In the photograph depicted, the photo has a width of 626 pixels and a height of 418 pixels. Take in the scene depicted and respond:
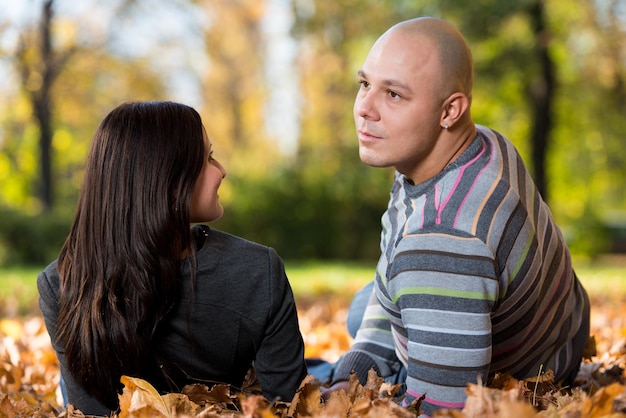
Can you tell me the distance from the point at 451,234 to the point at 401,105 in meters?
0.46

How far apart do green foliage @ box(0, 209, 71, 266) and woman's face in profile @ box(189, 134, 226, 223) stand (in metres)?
11.2

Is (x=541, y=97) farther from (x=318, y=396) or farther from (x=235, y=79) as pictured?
(x=235, y=79)

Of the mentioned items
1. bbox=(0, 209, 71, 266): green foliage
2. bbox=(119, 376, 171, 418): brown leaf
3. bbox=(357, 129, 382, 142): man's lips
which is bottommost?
bbox=(0, 209, 71, 266): green foliage

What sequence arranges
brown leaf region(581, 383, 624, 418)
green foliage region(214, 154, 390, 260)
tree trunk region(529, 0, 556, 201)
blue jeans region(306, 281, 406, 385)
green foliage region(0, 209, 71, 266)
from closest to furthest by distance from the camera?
brown leaf region(581, 383, 624, 418)
blue jeans region(306, 281, 406, 385)
green foliage region(0, 209, 71, 266)
green foliage region(214, 154, 390, 260)
tree trunk region(529, 0, 556, 201)

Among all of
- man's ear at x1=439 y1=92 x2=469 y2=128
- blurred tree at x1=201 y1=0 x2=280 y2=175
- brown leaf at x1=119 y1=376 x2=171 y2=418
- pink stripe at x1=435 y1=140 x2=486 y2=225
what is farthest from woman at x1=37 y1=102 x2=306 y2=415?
blurred tree at x1=201 y1=0 x2=280 y2=175

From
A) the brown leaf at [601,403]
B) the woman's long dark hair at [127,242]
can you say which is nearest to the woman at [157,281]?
the woman's long dark hair at [127,242]

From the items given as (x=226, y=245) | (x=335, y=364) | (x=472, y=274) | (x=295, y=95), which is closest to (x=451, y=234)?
(x=472, y=274)

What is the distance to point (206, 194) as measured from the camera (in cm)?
221

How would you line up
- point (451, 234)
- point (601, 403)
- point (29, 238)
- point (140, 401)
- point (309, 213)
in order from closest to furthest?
point (601, 403), point (140, 401), point (451, 234), point (29, 238), point (309, 213)

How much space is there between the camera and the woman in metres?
2.08

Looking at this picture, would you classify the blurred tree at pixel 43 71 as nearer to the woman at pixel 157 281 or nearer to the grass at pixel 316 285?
the grass at pixel 316 285

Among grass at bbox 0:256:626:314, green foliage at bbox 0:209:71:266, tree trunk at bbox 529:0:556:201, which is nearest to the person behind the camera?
grass at bbox 0:256:626:314

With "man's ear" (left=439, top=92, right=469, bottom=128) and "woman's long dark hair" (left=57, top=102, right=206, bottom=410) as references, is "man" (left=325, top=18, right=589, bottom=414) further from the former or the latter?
"woman's long dark hair" (left=57, top=102, right=206, bottom=410)

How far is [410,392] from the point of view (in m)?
2.01
